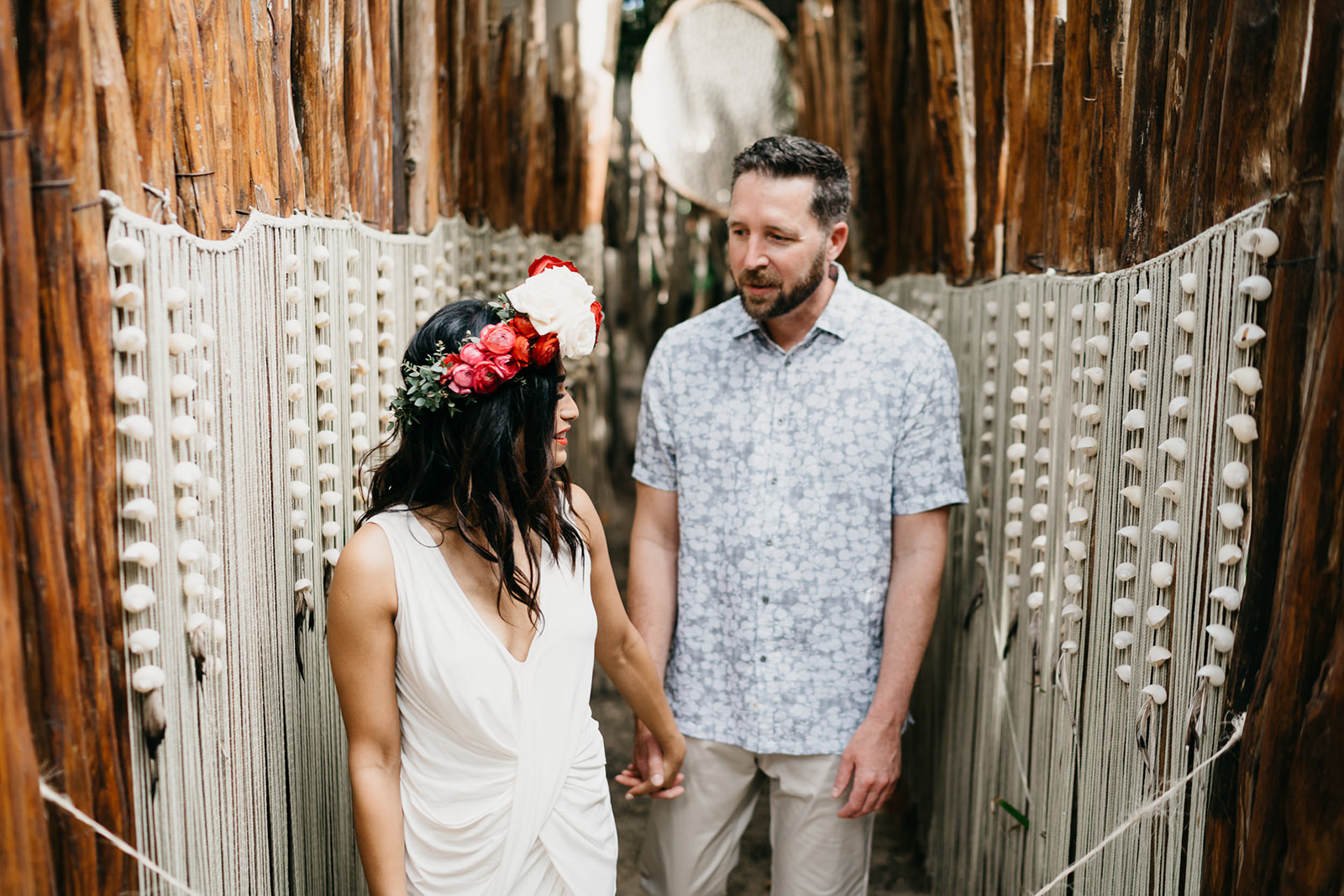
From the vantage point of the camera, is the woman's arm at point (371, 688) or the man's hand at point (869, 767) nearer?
the woman's arm at point (371, 688)

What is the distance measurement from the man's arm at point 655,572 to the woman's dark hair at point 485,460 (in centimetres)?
68

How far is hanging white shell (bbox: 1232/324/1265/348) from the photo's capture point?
1.26 metres

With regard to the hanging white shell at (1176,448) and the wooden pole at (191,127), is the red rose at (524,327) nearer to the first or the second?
the wooden pole at (191,127)

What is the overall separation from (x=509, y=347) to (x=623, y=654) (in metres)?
0.66

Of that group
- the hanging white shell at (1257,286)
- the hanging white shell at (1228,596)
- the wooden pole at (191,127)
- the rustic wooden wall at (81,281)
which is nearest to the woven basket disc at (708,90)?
the rustic wooden wall at (81,281)

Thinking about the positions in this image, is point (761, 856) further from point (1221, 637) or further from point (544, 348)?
point (544, 348)

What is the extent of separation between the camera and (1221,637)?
1322mm

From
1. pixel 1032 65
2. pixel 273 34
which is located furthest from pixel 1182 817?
pixel 273 34

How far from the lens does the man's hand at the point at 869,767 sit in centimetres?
203

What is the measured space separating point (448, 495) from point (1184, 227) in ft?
3.72

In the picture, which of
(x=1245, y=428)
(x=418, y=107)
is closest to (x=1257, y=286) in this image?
(x=1245, y=428)

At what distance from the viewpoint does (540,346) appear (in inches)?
57.4

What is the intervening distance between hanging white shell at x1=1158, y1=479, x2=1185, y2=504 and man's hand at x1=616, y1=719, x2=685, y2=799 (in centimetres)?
107

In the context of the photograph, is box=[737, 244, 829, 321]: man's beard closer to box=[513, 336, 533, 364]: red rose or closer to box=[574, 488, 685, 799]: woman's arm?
box=[574, 488, 685, 799]: woman's arm
